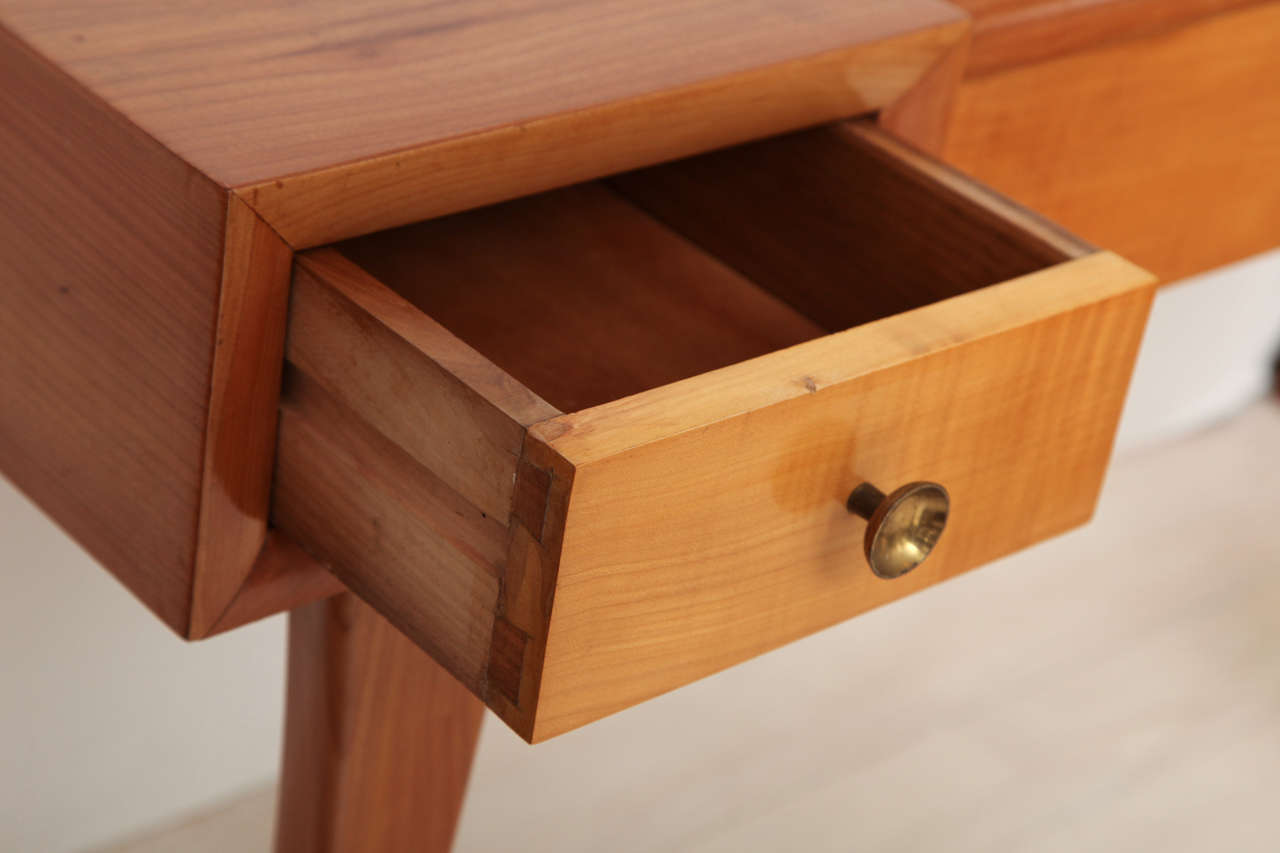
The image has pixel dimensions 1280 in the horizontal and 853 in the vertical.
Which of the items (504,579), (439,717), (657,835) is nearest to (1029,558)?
(657,835)

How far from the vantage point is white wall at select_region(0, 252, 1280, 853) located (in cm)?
94

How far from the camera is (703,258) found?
2.39 feet

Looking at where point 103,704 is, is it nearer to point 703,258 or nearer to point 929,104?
point 703,258

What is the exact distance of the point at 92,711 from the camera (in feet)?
3.27

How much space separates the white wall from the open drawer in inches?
15.4

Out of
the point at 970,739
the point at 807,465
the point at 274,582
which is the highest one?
the point at 807,465

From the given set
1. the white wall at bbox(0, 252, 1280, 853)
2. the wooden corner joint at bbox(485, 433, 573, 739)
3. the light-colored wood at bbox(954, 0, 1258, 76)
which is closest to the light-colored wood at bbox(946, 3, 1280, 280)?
the light-colored wood at bbox(954, 0, 1258, 76)

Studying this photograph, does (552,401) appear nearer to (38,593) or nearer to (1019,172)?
(1019,172)

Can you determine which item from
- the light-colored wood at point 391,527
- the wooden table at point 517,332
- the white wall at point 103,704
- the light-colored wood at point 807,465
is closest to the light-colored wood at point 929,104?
the wooden table at point 517,332

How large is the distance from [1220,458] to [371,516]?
4.33ft

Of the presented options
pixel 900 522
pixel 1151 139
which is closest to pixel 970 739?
pixel 1151 139

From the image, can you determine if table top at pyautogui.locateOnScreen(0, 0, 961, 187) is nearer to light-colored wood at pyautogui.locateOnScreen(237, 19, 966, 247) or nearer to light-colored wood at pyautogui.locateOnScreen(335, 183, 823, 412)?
light-colored wood at pyautogui.locateOnScreen(237, 19, 966, 247)

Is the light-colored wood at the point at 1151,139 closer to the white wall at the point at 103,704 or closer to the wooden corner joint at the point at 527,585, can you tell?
the wooden corner joint at the point at 527,585

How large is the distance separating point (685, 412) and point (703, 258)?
270 millimetres
